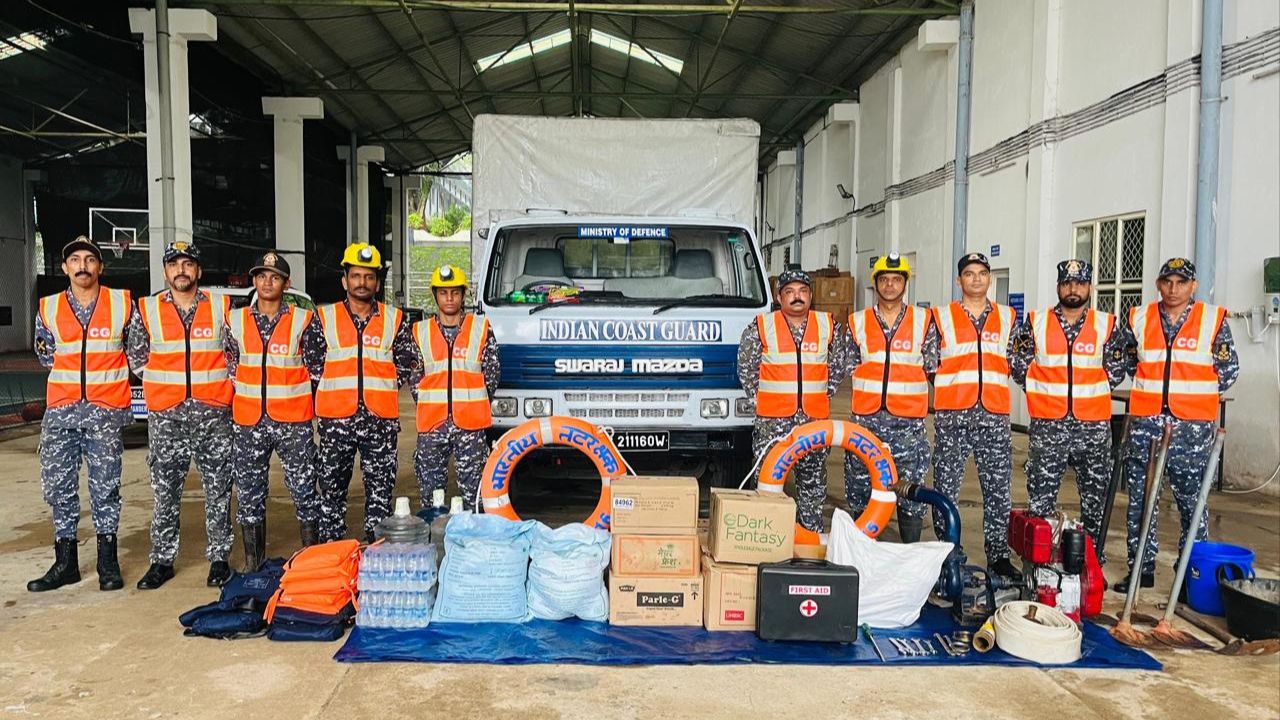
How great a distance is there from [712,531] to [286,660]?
1.99 meters

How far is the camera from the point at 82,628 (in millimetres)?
4031

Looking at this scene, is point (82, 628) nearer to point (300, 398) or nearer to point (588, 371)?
point (300, 398)

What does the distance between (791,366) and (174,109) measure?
395 inches

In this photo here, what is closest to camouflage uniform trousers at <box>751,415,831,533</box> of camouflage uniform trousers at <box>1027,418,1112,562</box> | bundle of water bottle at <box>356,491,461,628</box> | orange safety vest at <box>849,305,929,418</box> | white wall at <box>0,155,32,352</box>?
orange safety vest at <box>849,305,929,418</box>

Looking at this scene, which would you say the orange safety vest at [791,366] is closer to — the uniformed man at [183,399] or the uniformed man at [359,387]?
the uniformed man at [359,387]

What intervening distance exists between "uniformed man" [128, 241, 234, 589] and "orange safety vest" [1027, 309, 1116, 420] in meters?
4.48

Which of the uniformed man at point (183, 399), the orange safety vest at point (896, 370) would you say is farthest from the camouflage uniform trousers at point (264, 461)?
the orange safety vest at point (896, 370)

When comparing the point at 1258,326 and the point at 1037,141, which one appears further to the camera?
the point at 1037,141

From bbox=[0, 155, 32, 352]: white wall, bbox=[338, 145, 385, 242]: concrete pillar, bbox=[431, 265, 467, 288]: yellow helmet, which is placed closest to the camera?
bbox=[431, 265, 467, 288]: yellow helmet

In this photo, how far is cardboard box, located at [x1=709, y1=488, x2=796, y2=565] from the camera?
406 centimetres

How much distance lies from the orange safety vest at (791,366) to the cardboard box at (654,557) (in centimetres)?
122

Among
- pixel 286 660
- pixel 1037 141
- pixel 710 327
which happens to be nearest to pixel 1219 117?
pixel 1037 141

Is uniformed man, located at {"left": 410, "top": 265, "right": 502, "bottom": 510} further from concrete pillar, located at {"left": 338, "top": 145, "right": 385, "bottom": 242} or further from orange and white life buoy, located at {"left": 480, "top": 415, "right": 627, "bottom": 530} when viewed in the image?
concrete pillar, located at {"left": 338, "top": 145, "right": 385, "bottom": 242}

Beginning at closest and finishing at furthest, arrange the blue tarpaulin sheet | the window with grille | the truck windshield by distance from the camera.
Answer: the blue tarpaulin sheet
the truck windshield
the window with grille
